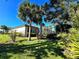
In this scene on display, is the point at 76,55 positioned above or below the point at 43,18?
below

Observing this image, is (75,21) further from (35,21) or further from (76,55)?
(35,21)

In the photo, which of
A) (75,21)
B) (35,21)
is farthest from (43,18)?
(75,21)

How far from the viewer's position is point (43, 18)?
32.8 meters

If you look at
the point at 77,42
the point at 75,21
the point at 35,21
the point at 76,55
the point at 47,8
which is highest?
the point at 47,8

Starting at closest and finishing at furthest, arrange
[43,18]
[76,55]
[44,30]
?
1. [76,55]
2. [43,18]
3. [44,30]

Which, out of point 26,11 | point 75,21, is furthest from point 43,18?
point 75,21

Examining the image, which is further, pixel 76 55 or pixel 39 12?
pixel 39 12

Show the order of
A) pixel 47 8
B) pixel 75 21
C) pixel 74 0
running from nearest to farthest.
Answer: pixel 75 21 → pixel 74 0 → pixel 47 8

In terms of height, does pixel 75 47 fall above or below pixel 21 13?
below

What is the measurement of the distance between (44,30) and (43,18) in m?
12.3

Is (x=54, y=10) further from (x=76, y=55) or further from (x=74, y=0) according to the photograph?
(x=76, y=55)

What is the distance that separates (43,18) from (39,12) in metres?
2.10

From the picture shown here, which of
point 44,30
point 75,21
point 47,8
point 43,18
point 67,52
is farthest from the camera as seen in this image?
point 44,30

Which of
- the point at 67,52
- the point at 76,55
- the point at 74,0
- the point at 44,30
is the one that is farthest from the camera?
the point at 44,30
